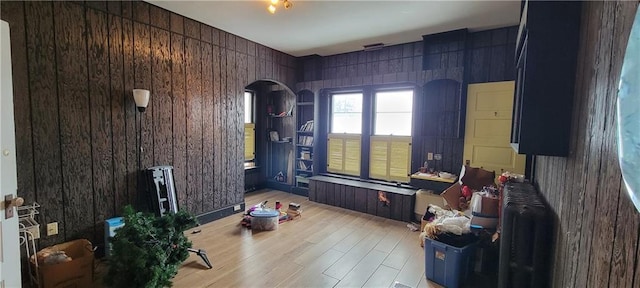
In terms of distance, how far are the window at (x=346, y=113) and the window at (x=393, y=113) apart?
339 mm

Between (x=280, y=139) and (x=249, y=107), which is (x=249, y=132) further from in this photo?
(x=280, y=139)

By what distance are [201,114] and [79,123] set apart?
1273 millimetres

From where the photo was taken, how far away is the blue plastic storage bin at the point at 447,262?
7.57 feet

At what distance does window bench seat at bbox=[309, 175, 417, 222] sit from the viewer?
3940 millimetres

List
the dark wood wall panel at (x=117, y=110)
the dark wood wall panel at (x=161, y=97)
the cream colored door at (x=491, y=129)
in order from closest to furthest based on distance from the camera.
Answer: the dark wood wall panel at (x=117, y=110) < the dark wood wall panel at (x=161, y=97) < the cream colored door at (x=491, y=129)

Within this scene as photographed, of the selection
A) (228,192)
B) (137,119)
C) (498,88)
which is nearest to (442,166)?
(498,88)

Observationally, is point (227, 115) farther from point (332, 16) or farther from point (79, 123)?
point (332, 16)

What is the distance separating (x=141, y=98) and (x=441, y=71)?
3733mm

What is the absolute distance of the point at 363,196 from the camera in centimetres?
431

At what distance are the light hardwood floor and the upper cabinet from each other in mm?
1663

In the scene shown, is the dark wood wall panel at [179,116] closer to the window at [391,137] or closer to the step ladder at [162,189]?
the step ladder at [162,189]

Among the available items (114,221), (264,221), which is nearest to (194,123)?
(114,221)

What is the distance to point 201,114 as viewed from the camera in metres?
3.65

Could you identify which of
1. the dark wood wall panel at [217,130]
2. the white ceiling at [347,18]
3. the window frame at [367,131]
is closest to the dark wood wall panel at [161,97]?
the white ceiling at [347,18]
